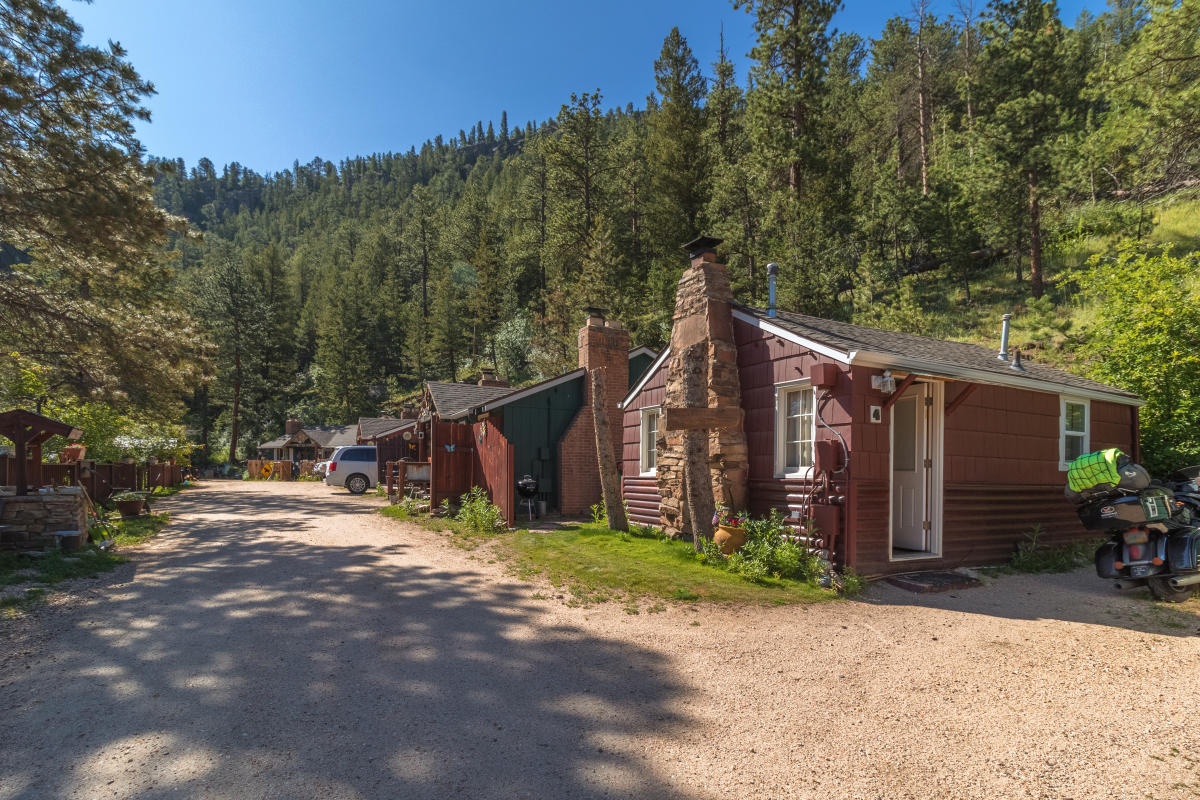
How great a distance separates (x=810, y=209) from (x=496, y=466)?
15310 millimetres

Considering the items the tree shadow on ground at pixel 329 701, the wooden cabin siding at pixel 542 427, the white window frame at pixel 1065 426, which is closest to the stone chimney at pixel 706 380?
the tree shadow on ground at pixel 329 701

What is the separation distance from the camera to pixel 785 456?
27.5ft

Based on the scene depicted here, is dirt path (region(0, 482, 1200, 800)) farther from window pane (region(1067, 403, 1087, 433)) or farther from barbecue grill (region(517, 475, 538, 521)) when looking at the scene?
barbecue grill (region(517, 475, 538, 521))

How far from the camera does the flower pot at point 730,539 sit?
802 cm

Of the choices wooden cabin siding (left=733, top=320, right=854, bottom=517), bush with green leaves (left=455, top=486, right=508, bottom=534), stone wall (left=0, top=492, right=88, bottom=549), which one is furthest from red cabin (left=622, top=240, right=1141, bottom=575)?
stone wall (left=0, top=492, right=88, bottom=549)

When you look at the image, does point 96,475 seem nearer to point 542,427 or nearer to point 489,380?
point 489,380

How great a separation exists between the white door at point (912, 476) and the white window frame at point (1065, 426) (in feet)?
8.42

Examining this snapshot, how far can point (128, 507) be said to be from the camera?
43.8 ft

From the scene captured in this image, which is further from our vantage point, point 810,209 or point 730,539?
point 810,209

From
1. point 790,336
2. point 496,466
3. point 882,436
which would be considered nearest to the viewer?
point 882,436

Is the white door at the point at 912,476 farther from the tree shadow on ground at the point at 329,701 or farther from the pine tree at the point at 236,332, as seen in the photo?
the pine tree at the point at 236,332

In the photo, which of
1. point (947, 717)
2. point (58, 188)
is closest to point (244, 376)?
point (58, 188)

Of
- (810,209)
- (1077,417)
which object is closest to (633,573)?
(1077,417)

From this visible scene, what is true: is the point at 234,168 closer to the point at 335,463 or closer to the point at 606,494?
the point at 335,463
